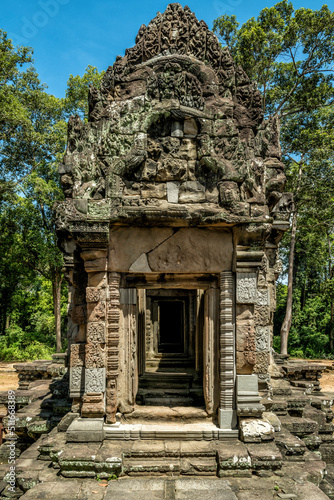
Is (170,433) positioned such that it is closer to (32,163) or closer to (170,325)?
(170,325)

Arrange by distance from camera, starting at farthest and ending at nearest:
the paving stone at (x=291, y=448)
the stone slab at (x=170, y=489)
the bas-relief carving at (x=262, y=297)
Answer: the bas-relief carving at (x=262, y=297) → the paving stone at (x=291, y=448) → the stone slab at (x=170, y=489)

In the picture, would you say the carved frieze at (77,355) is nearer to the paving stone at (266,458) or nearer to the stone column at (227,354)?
the stone column at (227,354)

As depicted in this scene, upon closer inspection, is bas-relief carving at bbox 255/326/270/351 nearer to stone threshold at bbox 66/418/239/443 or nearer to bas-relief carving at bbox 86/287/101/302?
stone threshold at bbox 66/418/239/443

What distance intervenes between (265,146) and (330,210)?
13.2 metres

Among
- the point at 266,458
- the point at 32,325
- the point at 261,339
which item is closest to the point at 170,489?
the point at 266,458

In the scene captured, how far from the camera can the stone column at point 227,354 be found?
5.27 metres

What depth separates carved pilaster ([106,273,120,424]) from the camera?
5.29 meters

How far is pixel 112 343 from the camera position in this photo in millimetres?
5355

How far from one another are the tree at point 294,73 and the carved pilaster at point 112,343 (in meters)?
13.4

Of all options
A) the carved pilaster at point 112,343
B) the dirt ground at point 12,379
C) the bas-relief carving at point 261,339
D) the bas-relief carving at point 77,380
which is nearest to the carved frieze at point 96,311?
the carved pilaster at point 112,343

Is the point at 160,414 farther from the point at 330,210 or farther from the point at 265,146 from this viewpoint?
the point at 330,210

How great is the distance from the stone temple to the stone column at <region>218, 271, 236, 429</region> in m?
0.01

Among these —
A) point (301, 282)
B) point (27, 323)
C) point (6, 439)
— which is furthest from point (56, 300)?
point (301, 282)

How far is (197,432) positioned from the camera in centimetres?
519
